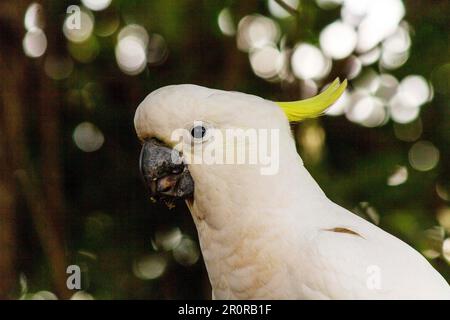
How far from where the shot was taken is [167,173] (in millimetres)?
1652

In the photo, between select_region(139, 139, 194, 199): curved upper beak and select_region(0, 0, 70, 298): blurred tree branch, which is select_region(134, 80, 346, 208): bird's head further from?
select_region(0, 0, 70, 298): blurred tree branch

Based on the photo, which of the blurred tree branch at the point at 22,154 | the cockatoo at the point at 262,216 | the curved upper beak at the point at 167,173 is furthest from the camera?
the blurred tree branch at the point at 22,154

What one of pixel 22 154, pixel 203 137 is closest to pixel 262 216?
pixel 203 137

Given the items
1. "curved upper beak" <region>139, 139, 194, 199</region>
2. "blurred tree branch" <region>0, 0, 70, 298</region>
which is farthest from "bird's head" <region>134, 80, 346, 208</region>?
"blurred tree branch" <region>0, 0, 70, 298</region>

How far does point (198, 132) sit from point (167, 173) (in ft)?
0.41

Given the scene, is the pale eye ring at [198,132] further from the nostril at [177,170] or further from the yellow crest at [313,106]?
the yellow crest at [313,106]

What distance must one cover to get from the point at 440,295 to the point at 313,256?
0.29 m

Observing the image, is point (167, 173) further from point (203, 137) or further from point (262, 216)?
point (262, 216)

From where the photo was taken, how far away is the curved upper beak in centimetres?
165

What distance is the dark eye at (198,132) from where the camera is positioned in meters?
1.60

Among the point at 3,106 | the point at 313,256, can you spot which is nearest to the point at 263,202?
the point at 313,256

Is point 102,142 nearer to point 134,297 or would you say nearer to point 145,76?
point 145,76

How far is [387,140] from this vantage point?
2572mm

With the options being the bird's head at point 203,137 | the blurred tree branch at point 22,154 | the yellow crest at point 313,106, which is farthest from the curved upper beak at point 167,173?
the blurred tree branch at point 22,154
